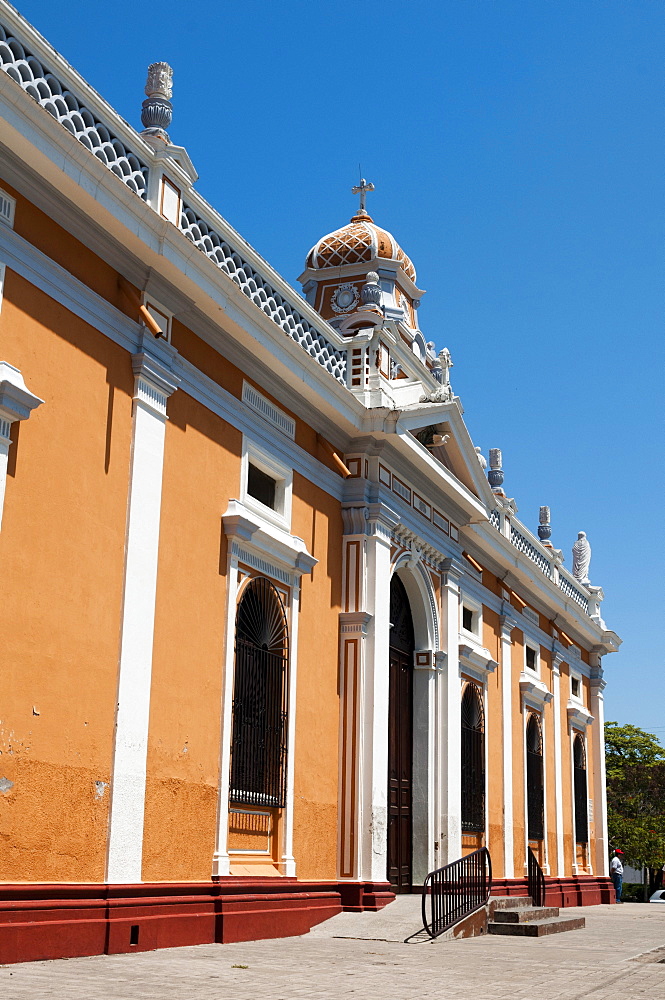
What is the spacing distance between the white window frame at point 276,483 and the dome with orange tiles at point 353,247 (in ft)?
28.3

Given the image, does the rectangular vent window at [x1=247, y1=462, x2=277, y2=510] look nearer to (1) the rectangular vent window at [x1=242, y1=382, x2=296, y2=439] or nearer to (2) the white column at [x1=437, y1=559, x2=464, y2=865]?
(1) the rectangular vent window at [x1=242, y1=382, x2=296, y2=439]

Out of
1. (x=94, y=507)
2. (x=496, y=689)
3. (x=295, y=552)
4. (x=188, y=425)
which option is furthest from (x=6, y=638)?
(x=496, y=689)

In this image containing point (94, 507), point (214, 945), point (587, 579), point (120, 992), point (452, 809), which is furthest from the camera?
point (587, 579)

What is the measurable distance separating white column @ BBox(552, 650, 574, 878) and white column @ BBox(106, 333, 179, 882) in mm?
16519

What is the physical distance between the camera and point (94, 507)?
1004cm

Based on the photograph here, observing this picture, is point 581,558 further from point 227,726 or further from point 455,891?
point 227,726

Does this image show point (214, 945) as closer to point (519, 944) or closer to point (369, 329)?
point (519, 944)

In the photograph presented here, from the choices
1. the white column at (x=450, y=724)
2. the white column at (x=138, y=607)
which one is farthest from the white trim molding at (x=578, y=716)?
the white column at (x=138, y=607)

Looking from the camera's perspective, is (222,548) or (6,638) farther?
(222,548)

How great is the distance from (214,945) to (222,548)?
388cm

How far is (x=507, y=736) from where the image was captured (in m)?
21.5

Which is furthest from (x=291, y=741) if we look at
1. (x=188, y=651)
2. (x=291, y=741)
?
(x=188, y=651)

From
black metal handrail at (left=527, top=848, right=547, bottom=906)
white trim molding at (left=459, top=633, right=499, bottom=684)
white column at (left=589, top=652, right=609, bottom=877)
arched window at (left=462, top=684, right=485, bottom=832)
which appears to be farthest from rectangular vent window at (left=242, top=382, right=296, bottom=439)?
white column at (left=589, top=652, right=609, bottom=877)

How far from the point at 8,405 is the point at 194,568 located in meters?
3.18
